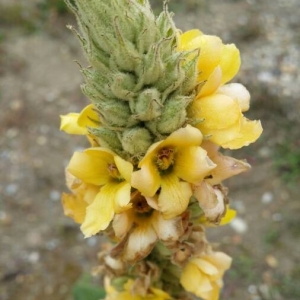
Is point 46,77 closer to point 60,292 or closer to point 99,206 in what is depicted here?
point 60,292

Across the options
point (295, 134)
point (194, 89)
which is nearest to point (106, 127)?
point (194, 89)

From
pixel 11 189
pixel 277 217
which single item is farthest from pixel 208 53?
pixel 11 189

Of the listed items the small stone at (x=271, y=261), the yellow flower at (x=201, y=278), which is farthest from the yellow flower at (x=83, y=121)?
the small stone at (x=271, y=261)

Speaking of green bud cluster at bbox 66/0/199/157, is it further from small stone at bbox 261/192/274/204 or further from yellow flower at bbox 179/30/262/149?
small stone at bbox 261/192/274/204

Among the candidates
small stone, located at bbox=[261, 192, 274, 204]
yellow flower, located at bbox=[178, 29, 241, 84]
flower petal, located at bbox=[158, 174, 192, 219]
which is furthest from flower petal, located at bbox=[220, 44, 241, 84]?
small stone, located at bbox=[261, 192, 274, 204]

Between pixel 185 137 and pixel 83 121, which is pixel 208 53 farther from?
pixel 83 121

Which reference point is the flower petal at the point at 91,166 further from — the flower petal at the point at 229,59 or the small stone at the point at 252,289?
the small stone at the point at 252,289

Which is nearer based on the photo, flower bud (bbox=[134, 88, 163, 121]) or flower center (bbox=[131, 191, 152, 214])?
flower bud (bbox=[134, 88, 163, 121])
